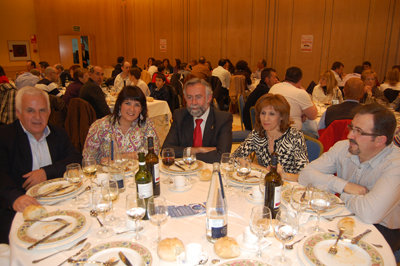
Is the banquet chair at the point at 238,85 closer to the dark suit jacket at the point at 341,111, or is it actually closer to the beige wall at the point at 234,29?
the beige wall at the point at 234,29

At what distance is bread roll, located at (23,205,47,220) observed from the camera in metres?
1.57

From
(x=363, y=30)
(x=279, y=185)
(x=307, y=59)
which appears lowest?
(x=279, y=185)

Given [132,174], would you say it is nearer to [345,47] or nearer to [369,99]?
[369,99]

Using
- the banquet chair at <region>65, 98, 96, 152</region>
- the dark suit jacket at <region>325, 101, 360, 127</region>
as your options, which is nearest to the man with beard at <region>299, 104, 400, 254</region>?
the dark suit jacket at <region>325, 101, 360, 127</region>

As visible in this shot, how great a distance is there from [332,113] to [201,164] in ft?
7.45

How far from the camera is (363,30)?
890 centimetres

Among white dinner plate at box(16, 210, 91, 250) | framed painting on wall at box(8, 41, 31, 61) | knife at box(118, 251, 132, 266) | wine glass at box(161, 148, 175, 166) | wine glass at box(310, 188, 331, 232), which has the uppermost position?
framed painting on wall at box(8, 41, 31, 61)

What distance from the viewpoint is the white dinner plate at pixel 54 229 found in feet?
4.50

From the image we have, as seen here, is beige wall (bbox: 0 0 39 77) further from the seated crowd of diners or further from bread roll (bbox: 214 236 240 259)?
bread roll (bbox: 214 236 240 259)

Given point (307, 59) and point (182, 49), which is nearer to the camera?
point (307, 59)

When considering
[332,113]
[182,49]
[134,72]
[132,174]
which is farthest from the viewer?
[182,49]

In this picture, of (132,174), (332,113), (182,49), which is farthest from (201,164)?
(182,49)

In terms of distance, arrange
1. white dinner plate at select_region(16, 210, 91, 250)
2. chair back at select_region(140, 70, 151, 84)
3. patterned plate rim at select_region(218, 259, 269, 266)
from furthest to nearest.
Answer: chair back at select_region(140, 70, 151, 84) < white dinner plate at select_region(16, 210, 91, 250) < patterned plate rim at select_region(218, 259, 269, 266)

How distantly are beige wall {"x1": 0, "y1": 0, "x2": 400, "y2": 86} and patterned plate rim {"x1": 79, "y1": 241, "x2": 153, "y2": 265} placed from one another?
31.5ft
